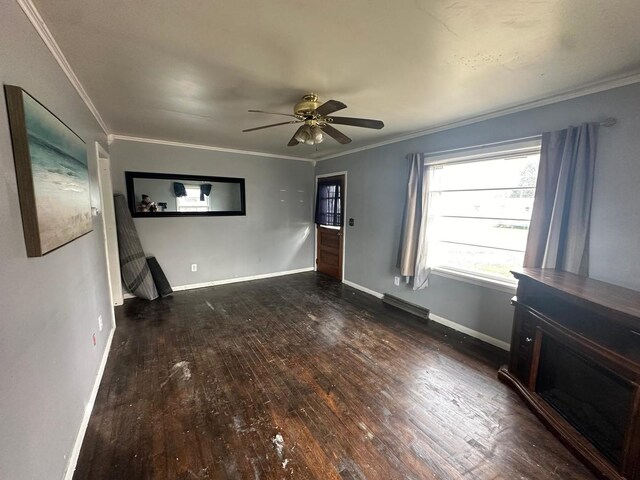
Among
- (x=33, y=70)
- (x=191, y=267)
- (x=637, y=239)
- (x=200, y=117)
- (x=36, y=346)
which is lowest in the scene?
(x=191, y=267)

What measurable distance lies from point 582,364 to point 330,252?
396cm

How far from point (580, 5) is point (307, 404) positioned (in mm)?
2774

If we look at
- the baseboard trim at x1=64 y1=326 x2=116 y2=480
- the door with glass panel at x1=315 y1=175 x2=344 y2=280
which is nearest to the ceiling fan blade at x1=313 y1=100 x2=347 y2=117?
the baseboard trim at x1=64 y1=326 x2=116 y2=480

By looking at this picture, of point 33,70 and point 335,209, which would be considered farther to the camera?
point 335,209

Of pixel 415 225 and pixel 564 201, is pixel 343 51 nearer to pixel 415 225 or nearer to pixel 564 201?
pixel 564 201

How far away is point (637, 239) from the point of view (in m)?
1.88

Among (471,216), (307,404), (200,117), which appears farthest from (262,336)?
(471,216)

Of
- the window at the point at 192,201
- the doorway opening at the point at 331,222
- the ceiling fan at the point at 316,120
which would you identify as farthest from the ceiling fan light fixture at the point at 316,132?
the window at the point at 192,201

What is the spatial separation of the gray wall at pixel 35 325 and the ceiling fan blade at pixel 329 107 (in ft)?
5.07

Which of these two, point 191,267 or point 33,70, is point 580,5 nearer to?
point 33,70

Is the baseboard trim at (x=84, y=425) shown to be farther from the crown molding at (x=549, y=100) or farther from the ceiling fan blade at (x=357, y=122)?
the crown molding at (x=549, y=100)

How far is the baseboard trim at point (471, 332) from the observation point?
269cm

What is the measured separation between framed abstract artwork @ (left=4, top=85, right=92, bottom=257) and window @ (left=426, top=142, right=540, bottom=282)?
3377 millimetres

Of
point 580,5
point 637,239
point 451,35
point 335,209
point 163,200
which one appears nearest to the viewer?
point 580,5
